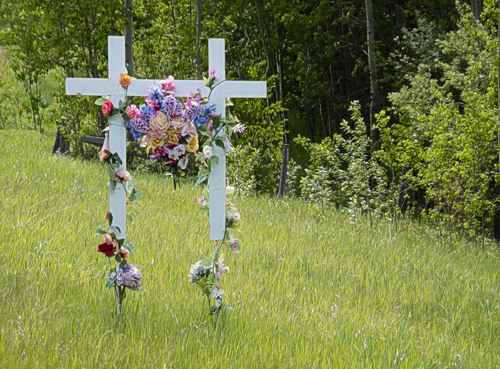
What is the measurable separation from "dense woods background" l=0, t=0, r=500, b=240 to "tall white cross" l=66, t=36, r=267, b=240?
4.86m

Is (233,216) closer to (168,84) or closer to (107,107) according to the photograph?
(168,84)

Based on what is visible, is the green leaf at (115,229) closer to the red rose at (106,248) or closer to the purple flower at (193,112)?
the red rose at (106,248)

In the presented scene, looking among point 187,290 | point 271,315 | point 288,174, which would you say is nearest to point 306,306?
point 271,315

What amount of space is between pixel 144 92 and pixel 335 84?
18004mm

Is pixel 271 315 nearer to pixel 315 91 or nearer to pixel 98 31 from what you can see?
pixel 98 31

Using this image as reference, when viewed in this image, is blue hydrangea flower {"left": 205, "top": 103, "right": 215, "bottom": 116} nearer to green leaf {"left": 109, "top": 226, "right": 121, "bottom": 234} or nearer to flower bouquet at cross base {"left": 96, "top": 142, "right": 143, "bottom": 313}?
flower bouquet at cross base {"left": 96, "top": 142, "right": 143, "bottom": 313}

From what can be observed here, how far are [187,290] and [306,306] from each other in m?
0.82

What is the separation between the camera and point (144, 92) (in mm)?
3527

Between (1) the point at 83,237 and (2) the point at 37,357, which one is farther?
(1) the point at 83,237

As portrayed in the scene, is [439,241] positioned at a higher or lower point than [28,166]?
lower

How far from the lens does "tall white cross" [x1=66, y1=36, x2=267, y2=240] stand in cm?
345

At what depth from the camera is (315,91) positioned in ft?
60.0

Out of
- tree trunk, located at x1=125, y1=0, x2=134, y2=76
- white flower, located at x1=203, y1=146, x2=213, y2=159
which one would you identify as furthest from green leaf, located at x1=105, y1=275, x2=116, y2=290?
tree trunk, located at x1=125, y1=0, x2=134, y2=76

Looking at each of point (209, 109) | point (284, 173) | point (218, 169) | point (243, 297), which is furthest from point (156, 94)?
point (284, 173)
